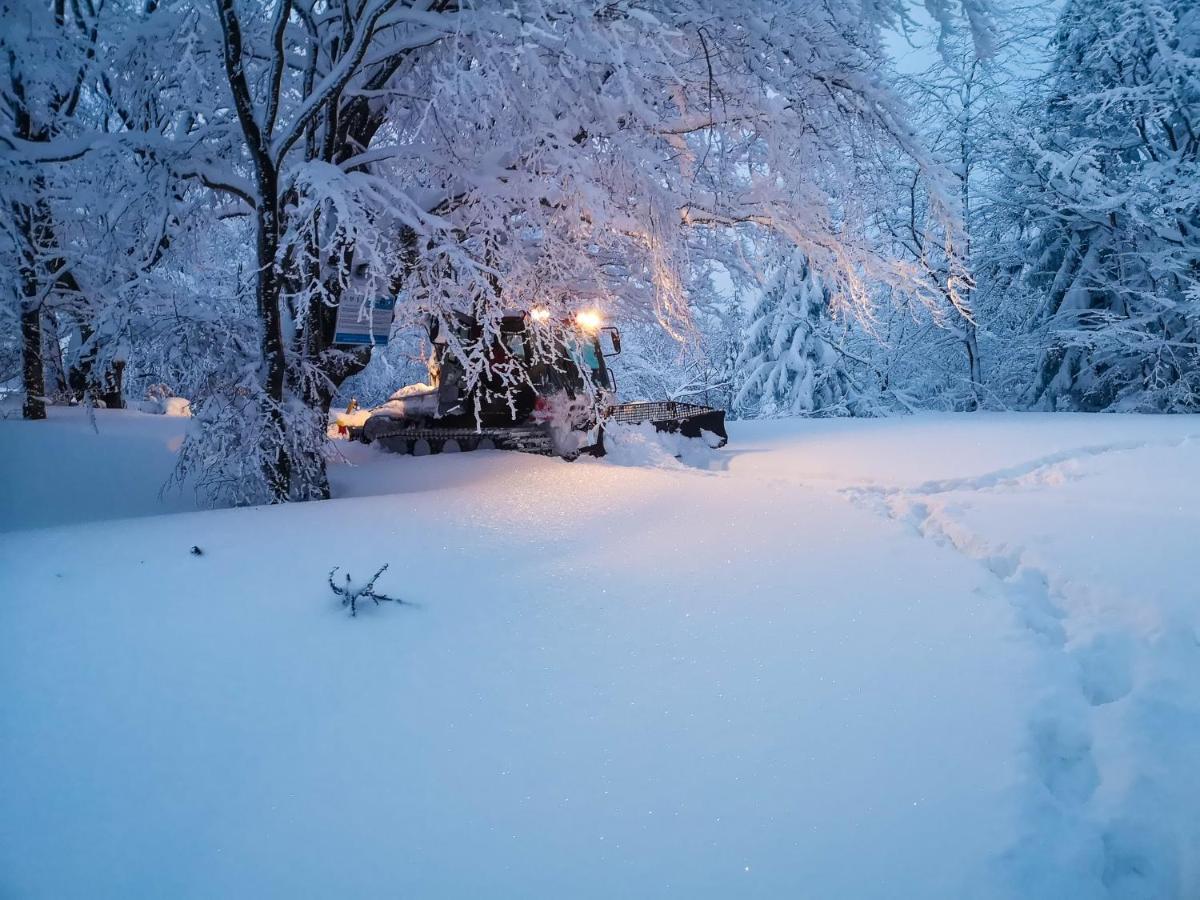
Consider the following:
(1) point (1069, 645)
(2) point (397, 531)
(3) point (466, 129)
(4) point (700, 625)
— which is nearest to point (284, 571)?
(2) point (397, 531)

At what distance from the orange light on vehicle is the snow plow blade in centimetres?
151

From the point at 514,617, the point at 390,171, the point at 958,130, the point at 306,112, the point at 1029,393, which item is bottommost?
the point at 514,617

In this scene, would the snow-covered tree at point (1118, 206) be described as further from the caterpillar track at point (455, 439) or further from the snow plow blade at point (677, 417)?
the caterpillar track at point (455, 439)

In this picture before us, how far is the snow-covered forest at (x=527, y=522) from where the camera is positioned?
166 cm

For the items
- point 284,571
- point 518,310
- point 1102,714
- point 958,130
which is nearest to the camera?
point 1102,714

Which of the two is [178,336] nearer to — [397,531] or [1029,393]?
[397,531]

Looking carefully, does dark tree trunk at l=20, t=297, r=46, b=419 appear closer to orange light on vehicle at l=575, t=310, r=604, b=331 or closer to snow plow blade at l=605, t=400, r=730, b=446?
orange light on vehicle at l=575, t=310, r=604, b=331

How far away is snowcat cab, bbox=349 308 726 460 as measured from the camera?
680 cm

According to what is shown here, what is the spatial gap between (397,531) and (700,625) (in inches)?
82.8

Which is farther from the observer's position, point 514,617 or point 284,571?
point 284,571

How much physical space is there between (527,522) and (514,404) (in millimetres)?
3452

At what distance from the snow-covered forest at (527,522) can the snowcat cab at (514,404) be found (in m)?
0.07

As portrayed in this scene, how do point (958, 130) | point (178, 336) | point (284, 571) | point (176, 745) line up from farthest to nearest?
point (958, 130), point (178, 336), point (284, 571), point (176, 745)

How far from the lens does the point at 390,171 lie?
6723 mm
